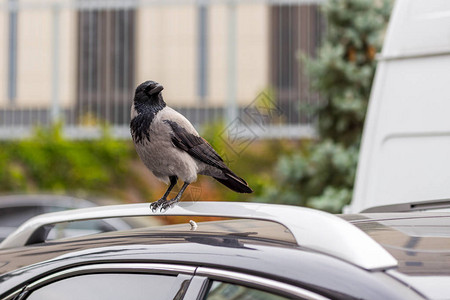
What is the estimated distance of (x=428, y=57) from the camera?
148 inches

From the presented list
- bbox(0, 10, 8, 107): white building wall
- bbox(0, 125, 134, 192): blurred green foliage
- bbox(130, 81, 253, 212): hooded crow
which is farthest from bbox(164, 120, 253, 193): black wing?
bbox(0, 10, 8, 107): white building wall

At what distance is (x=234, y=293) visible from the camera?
1.53m

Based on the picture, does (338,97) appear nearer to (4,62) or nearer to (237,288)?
(4,62)

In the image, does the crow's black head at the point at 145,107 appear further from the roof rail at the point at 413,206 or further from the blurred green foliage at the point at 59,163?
A: the blurred green foliage at the point at 59,163

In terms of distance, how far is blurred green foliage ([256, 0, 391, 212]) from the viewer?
340 inches

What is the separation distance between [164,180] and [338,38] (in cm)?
747

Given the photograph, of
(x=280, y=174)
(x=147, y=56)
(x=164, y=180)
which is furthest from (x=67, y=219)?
(x=147, y=56)

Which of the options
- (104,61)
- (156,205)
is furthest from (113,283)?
(104,61)

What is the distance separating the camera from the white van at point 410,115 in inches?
140

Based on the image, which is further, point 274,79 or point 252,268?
point 274,79

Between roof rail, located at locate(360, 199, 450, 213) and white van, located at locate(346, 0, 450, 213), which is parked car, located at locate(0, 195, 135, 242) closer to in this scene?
white van, located at locate(346, 0, 450, 213)

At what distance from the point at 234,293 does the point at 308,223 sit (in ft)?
0.71

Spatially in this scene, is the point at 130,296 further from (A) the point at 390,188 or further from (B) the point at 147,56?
(B) the point at 147,56

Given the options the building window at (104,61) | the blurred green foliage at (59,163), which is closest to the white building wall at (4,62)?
the blurred green foliage at (59,163)
